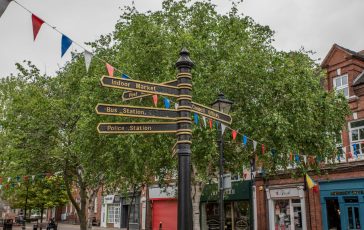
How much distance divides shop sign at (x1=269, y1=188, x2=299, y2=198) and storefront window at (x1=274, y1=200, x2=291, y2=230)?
56cm

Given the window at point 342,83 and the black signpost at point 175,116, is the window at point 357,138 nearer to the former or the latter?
the window at point 342,83

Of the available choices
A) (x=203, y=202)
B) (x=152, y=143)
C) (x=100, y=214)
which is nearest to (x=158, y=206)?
Result: (x=203, y=202)

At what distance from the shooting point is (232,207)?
2673cm

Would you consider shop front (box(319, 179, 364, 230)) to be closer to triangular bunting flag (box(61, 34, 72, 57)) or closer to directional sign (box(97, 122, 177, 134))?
directional sign (box(97, 122, 177, 134))

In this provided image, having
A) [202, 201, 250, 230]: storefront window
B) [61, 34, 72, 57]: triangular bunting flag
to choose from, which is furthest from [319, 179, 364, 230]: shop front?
[61, 34, 72, 57]: triangular bunting flag

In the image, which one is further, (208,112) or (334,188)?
(334,188)

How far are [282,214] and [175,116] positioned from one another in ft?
66.2

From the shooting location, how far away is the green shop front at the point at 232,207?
83.3 ft

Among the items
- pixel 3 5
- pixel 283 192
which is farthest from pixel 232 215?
pixel 3 5

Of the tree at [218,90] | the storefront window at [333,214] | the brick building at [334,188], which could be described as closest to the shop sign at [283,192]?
the brick building at [334,188]

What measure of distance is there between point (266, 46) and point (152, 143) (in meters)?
7.08

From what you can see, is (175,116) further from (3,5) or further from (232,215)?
(232,215)

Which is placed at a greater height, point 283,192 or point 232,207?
point 283,192

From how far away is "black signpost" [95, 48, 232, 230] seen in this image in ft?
17.0
